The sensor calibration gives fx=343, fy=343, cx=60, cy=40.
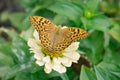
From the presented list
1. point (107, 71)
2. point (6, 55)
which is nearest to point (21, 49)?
point (6, 55)

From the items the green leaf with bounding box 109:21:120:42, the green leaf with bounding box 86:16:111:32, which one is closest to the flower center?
Result: the green leaf with bounding box 86:16:111:32

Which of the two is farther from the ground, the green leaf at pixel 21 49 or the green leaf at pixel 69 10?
the green leaf at pixel 69 10

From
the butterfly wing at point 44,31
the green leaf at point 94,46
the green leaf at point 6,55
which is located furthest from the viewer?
the green leaf at point 94,46

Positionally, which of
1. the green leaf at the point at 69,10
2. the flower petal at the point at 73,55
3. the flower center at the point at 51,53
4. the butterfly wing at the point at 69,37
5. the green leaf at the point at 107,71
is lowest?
the green leaf at the point at 107,71

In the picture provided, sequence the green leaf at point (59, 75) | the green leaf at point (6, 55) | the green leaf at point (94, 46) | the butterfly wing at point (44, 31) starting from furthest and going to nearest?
the green leaf at point (94, 46) → the green leaf at point (6, 55) → the green leaf at point (59, 75) → the butterfly wing at point (44, 31)

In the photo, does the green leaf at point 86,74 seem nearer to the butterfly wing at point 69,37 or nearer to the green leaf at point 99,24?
the butterfly wing at point 69,37

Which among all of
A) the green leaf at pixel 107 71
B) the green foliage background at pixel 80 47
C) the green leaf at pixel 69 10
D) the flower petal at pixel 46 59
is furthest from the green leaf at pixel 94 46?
the flower petal at pixel 46 59

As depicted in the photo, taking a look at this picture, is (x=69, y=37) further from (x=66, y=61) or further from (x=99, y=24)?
(x=99, y=24)

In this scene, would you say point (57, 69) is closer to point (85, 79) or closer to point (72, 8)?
point (85, 79)
